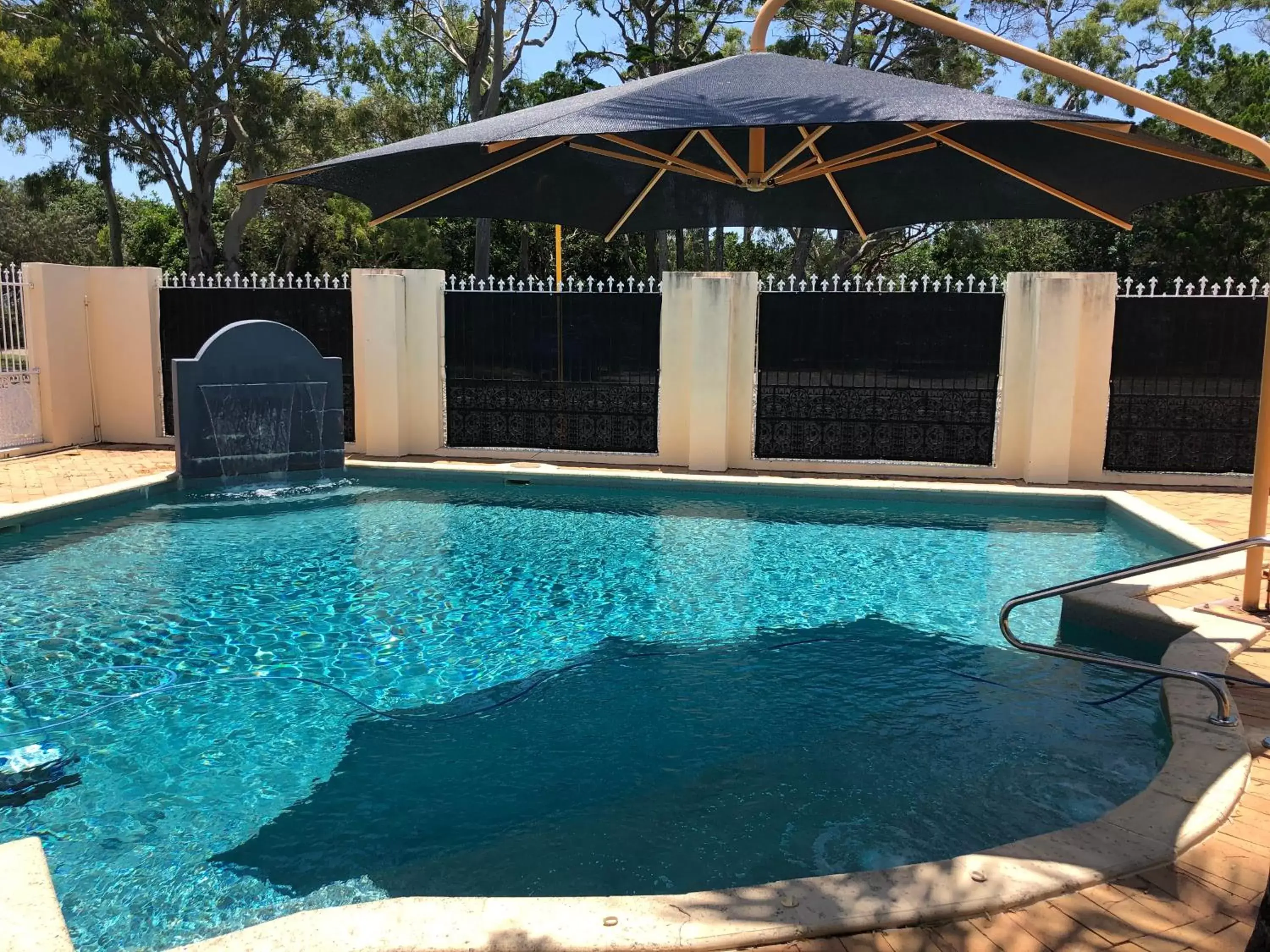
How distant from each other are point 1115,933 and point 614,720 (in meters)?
2.67

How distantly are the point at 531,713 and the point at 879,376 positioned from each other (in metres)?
7.75

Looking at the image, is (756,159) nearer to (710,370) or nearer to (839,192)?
(839,192)

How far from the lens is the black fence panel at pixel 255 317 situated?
41.1ft

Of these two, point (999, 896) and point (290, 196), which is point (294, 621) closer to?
point (999, 896)

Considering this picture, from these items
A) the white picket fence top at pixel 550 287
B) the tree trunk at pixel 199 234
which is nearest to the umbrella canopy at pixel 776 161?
the white picket fence top at pixel 550 287

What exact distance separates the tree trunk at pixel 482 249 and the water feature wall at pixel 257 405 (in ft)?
41.4

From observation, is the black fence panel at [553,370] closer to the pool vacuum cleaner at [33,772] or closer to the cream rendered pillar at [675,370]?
the cream rendered pillar at [675,370]

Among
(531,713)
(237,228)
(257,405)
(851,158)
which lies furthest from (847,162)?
(237,228)

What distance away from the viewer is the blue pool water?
12.1ft

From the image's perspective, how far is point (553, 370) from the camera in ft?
40.3

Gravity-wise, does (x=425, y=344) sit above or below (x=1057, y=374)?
above

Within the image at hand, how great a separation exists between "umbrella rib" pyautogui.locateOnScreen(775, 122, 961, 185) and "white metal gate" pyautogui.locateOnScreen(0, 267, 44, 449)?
9885mm

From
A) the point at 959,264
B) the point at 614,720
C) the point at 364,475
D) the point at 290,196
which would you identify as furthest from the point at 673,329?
the point at 959,264

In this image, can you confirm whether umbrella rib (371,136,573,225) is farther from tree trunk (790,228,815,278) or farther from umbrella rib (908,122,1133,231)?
tree trunk (790,228,815,278)
